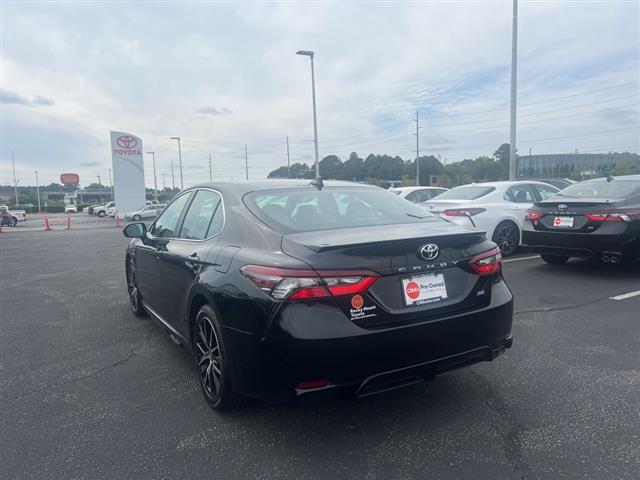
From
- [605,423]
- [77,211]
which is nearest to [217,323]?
[605,423]

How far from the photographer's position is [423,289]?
2.72 metres

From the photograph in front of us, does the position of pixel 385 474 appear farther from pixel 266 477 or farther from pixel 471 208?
pixel 471 208

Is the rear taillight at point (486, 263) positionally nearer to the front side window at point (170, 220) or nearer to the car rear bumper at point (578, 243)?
the front side window at point (170, 220)

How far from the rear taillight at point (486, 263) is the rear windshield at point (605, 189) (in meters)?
4.99

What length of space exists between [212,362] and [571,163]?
125ft

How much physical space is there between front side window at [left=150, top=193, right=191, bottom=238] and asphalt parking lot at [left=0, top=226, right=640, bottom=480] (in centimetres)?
109

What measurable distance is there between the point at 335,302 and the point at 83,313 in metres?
4.57

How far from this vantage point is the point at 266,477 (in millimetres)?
2479

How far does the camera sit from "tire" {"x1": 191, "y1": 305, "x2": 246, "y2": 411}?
297 centimetres

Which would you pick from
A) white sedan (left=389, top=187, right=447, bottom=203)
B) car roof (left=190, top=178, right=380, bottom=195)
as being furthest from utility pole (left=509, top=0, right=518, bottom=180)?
car roof (left=190, top=178, right=380, bottom=195)

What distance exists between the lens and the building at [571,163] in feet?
104

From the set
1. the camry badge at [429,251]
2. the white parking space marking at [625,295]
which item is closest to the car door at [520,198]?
the white parking space marking at [625,295]

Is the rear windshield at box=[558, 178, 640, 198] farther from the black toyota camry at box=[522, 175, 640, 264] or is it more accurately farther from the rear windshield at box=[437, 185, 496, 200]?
the rear windshield at box=[437, 185, 496, 200]

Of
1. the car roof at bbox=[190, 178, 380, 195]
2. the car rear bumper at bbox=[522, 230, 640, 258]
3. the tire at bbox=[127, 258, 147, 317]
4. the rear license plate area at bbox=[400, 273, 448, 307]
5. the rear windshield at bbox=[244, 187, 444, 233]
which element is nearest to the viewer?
the rear license plate area at bbox=[400, 273, 448, 307]
